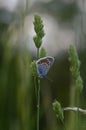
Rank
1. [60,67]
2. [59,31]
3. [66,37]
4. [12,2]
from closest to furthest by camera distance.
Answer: [12,2] → [66,37] → [59,31] → [60,67]

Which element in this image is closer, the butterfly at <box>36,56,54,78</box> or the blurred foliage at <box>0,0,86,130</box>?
the butterfly at <box>36,56,54,78</box>

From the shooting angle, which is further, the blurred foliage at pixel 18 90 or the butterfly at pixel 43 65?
the blurred foliage at pixel 18 90

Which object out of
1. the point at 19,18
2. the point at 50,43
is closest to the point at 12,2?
the point at 19,18

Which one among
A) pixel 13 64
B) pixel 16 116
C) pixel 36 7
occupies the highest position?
pixel 36 7

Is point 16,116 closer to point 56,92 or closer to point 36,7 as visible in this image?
point 56,92

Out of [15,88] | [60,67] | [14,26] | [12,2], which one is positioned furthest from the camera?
[60,67]

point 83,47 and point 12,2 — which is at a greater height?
point 12,2

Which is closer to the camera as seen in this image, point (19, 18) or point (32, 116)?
point (32, 116)

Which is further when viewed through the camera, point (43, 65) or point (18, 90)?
point (18, 90)
